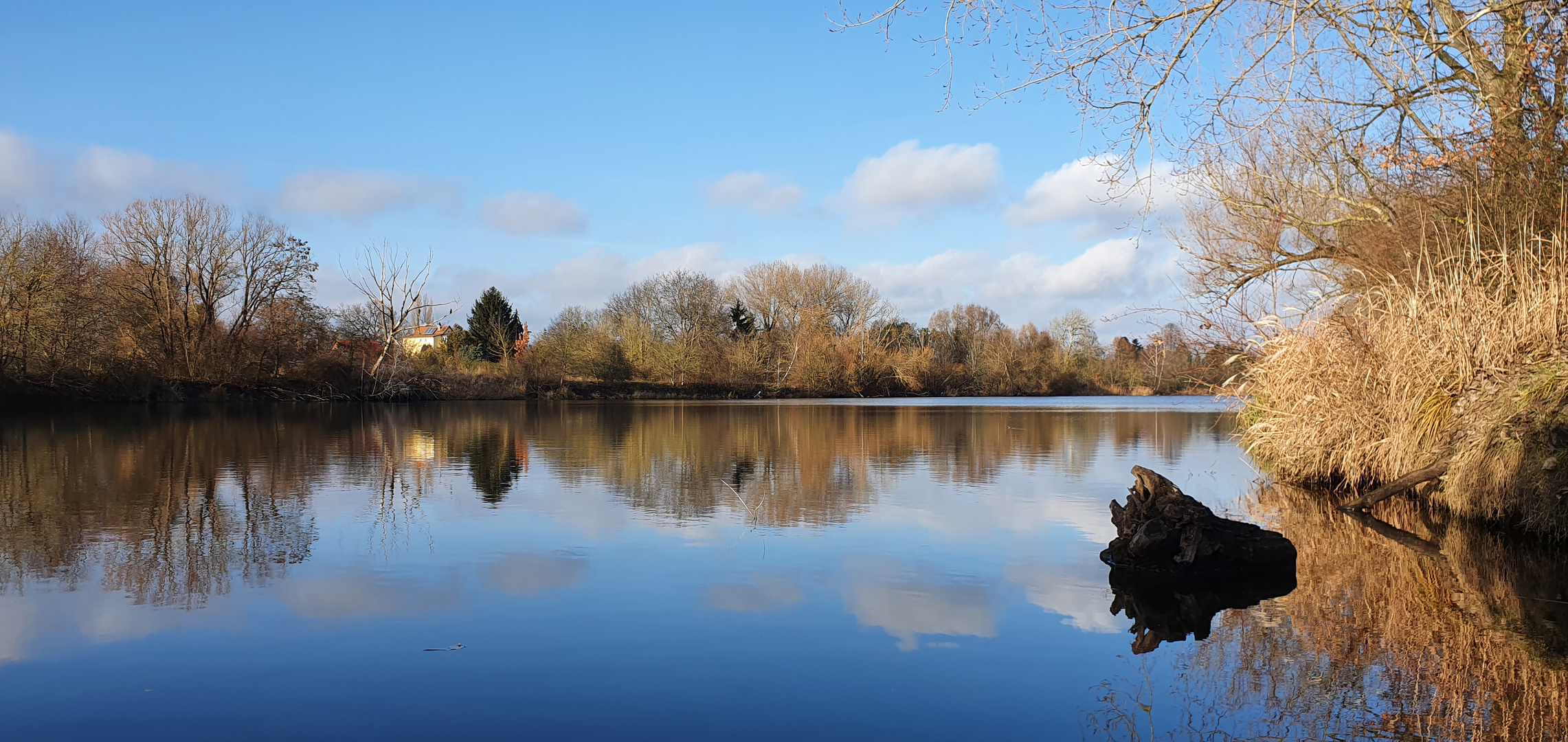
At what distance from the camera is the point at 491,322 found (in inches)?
2414

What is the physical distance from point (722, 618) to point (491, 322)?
59.4 meters

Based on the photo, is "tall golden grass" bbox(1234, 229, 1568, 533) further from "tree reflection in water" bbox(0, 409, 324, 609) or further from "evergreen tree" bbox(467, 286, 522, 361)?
"evergreen tree" bbox(467, 286, 522, 361)

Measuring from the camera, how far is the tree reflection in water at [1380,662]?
359 cm

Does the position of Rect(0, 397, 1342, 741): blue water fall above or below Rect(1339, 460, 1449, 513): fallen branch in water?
below

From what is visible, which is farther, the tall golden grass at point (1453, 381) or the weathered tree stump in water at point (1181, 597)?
the tall golden grass at point (1453, 381)

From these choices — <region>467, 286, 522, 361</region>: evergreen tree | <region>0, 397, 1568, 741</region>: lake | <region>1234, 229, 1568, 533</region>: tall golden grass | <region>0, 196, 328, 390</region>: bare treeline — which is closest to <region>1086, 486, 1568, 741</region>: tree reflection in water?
<region>0, 397, 1568, 741</region>: lake

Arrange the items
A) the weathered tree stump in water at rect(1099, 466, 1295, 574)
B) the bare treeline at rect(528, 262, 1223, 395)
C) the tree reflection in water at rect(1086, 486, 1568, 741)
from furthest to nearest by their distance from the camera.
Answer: the bare treeline at rect(528, 262, 1223, 395) < the weathered tree stump in water at rect(1099, 466, 1295, 574) < the tree reflection in water at rect(1086, 486, 1568, 741)

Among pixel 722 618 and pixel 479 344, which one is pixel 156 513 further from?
pixel 479 344

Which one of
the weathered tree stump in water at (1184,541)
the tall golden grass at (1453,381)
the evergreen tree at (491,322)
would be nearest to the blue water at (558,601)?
the weathered tree stump in water at (1184,541)

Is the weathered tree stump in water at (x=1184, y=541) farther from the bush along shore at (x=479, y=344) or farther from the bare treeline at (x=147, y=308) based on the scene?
the bare treeline at (x=147, y=308)

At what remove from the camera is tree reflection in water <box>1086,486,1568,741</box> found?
141 inches

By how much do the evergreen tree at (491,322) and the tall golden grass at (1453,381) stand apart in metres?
50.3

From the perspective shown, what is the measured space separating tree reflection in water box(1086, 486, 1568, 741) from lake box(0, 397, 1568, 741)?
20mm

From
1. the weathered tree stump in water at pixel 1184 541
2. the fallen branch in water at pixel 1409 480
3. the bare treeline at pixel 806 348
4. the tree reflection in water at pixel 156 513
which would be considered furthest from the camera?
the bare treeline at pixel 806 348
